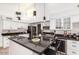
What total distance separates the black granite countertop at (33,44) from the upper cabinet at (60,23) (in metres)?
0.32

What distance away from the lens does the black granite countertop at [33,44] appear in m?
1.96

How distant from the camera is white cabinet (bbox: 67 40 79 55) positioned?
1959 millimetres

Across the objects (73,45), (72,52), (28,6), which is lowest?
(72,52)

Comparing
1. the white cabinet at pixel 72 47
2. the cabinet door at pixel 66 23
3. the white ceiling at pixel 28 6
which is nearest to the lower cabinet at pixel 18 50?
the white ceiling at pixel 28 6

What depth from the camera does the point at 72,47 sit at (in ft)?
6.47

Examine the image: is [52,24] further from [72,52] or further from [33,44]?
[72,52]

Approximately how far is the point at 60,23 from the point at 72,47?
470 mm

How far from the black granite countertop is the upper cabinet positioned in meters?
0.32

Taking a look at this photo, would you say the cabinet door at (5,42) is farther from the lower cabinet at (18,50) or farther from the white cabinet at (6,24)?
the white cabinet at (6,24)

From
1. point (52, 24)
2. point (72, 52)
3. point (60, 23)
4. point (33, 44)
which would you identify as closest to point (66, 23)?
point (60, 23)

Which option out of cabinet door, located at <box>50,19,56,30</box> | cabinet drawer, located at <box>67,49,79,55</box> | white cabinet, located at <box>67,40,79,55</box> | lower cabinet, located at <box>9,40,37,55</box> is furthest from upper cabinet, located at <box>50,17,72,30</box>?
lower cabinet, located at <box>9,40,37,55</box>
